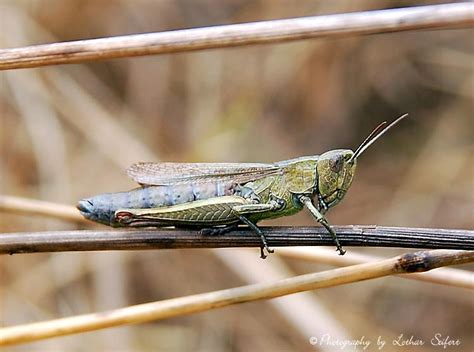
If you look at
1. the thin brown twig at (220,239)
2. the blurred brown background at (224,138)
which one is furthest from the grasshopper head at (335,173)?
the blurred brown background at (224,138)

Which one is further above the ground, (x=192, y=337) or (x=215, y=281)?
(x=215, y=281)

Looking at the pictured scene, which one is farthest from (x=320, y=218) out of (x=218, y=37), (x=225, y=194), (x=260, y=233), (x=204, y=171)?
(x=218, y=37)

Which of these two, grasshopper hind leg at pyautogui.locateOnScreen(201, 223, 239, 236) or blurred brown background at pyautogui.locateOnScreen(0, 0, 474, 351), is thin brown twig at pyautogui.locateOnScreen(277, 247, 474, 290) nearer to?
grasshopper hind leg at pyautogui.locateOnScreen(201, 223, 239, 236)

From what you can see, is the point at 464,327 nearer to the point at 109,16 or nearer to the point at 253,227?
the point at 253,227

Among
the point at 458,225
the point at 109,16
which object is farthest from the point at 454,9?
the point at 109,16

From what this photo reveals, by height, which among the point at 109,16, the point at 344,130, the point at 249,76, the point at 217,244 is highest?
the point at 109,16

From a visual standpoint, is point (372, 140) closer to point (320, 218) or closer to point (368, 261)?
point (320, 218)

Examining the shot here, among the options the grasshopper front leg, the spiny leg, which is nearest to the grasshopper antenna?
the grasshopper front leg
